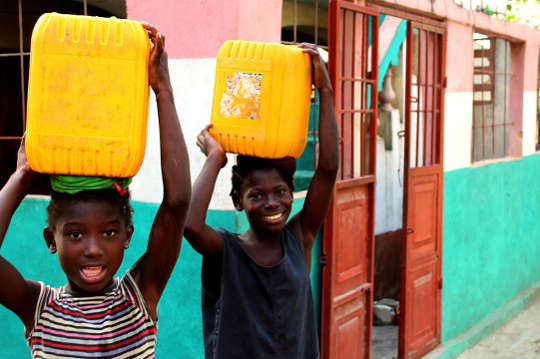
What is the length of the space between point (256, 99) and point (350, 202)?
80.6 inches

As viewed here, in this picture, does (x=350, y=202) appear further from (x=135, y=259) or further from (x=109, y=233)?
(x=109, y=233)

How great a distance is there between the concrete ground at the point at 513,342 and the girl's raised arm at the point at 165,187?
14.4ft

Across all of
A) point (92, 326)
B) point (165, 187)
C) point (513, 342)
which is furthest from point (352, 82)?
point (513, 342)

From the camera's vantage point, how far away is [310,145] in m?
4.60

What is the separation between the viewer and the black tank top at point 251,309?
7.75ft

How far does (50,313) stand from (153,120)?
1.91 metres

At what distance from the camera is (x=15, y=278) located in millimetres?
1788

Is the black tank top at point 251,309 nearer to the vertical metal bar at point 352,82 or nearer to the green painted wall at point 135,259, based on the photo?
the green painted wall at point 135,259

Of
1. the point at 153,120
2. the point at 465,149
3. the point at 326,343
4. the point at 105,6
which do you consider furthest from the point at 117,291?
the point at 465,149

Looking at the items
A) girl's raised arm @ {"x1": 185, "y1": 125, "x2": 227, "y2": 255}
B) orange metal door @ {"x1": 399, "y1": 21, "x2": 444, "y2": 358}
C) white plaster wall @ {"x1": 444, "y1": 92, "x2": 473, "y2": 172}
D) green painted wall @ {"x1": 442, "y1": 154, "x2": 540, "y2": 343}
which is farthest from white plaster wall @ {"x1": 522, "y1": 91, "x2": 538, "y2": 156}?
girl's raised arm @ {"x1": 185, "y1": 125, "x2": 227, "y2": 255}

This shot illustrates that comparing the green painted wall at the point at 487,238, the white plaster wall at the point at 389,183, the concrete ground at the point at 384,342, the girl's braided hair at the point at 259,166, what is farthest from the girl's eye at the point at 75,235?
the white plaster wall at the point at 389,183

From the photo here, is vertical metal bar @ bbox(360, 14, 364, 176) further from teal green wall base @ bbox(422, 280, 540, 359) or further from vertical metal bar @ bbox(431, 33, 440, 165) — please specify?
teal green wall base @ bbox(422, 280, 540, 359)

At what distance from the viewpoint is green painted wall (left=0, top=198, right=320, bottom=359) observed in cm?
358

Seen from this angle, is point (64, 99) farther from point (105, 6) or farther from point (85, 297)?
point (105, 6)
